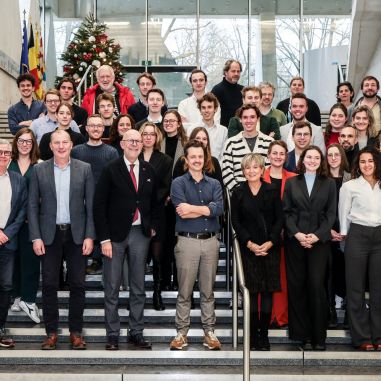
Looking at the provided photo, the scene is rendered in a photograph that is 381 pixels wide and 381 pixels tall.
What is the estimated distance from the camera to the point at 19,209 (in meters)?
7.00

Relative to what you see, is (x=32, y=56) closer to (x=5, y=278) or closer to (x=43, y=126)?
(x=43, y=126)

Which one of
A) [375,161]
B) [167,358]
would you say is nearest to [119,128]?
[167,358]

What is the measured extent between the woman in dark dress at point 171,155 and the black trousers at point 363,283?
5.66 ft

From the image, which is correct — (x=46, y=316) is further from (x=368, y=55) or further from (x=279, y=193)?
(x=368, y=55)

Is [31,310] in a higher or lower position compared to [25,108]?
lower

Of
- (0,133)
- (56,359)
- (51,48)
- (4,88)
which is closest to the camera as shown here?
(56,359)

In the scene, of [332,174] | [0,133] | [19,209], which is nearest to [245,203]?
[332,174]

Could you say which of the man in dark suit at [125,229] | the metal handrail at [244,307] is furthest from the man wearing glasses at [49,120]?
the metal handrail at [244,307]

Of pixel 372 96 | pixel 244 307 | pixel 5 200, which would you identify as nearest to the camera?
pixel 244 307

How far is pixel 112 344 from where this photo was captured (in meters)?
6.82

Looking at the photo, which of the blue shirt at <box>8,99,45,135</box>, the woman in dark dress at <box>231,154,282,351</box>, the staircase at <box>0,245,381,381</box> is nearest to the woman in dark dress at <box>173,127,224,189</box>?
the woman in dark dress at <box>231,154,282,351</box>

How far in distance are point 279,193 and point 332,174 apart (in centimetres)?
78

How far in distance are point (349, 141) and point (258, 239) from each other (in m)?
1.69

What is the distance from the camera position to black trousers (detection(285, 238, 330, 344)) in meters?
6.89
